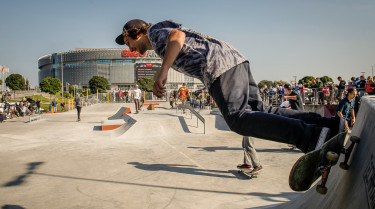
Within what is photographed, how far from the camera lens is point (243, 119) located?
2.26 meters

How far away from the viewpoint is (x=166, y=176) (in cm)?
488

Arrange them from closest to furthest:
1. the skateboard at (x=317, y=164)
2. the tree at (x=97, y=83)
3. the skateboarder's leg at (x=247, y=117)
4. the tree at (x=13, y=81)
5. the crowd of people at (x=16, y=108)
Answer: the skateboard at (x=317, y=164)
the skateboarder's leg at (x=247, y=117)
the crowd of people at (x=16, y=108)
the tree at (x=13, y=81)
the tree at (x=97, y=83)

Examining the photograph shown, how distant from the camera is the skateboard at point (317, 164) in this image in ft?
5.94

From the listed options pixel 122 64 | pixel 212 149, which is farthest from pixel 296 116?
pixel 122 64

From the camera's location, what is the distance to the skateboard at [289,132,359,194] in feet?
5.94

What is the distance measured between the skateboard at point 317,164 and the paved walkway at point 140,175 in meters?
1.70

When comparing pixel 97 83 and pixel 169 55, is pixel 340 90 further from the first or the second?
pixel 97 83

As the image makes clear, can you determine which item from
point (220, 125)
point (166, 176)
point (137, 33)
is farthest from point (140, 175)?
point (220, 125)

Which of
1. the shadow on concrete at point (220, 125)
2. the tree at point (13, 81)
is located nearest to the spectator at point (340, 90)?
the shadow on concrete at point (220, 125)

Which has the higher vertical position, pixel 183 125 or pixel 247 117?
pixel 247 117

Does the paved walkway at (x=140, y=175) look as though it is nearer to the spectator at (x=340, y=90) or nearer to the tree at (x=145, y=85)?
the spectator at (x=340, y=90)

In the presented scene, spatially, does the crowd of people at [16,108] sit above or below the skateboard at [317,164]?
below

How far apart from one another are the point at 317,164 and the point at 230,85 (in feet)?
3.01

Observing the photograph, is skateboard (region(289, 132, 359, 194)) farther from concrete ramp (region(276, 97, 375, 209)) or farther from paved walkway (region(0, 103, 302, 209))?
paved walkway (region(0, 103, 302, 209))
